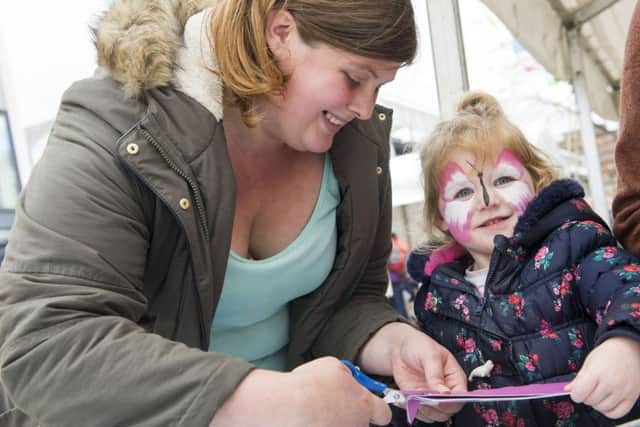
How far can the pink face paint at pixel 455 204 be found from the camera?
3.99 feet

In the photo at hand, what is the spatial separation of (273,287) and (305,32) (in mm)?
446

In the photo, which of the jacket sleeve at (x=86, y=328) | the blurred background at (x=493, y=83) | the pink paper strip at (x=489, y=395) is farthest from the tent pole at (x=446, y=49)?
the jacket sleeve at (x=86, y=328)

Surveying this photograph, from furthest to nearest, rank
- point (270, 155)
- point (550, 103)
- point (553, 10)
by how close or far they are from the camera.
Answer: point (550, 103) < point (553, 10) < point (270, 155)

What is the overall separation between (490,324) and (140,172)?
676 millimetres

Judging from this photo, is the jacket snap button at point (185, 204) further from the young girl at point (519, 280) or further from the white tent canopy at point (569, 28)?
the white tent canopy at point (569, 28)

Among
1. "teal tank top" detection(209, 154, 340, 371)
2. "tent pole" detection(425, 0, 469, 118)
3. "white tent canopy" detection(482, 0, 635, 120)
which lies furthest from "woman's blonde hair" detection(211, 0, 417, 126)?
"white tent canopy" detection(482, 0, 635, 120)

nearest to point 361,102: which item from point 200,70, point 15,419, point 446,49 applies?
point 200,70

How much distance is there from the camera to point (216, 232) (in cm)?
94

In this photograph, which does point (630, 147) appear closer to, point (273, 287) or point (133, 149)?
point (273, 287)

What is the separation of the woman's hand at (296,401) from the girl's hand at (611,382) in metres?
0.30

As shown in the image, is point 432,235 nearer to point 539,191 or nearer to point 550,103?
point 539,191

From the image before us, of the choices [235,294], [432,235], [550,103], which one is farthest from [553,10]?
[235,294]

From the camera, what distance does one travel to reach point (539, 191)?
44.8 inches

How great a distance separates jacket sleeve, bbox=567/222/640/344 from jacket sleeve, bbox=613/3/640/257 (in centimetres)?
4
